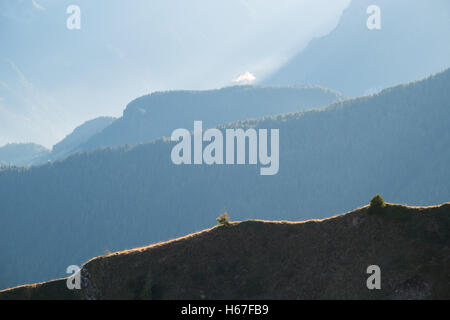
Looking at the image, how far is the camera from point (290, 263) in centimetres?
4106

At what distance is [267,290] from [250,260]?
360 cm

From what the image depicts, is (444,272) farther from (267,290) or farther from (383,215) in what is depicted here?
(267,290)

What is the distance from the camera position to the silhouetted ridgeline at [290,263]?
37250mm

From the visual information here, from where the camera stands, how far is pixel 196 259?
42.9 meters

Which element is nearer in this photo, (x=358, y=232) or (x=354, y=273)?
(x=354, y=273)

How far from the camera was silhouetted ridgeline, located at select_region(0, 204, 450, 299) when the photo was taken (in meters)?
37.2
